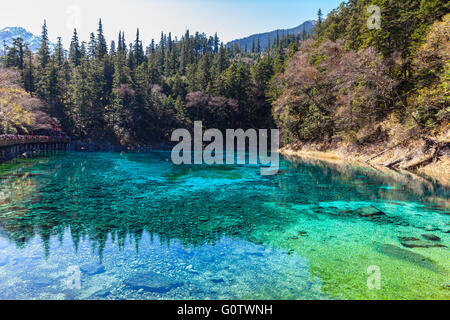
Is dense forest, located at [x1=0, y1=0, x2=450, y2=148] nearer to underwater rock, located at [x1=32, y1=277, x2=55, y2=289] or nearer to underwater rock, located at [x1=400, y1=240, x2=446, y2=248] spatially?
underwater rock, located at [x1=400, y1=240, x2=446, y2=248]

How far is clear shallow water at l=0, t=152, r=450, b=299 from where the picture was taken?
5559mm

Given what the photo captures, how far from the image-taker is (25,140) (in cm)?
3416

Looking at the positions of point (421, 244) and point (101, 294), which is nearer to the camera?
point (101, 294)

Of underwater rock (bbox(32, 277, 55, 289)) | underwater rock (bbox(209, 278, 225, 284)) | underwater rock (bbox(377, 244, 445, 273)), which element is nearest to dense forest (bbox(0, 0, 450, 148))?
underwater rock (bbox(377, 244, 445, 273))

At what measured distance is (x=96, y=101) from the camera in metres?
49.7

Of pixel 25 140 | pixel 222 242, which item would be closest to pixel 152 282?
pixel 222 242

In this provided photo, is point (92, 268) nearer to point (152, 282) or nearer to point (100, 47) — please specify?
point (152, 282)

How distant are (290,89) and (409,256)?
3696cm

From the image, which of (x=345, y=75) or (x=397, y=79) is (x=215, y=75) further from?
(x=397, y=79)

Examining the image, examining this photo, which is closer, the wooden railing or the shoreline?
the shoreline

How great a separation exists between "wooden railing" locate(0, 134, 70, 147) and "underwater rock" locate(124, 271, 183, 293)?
97.3 feet
